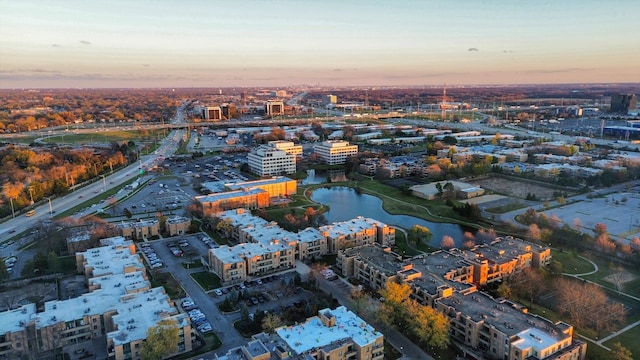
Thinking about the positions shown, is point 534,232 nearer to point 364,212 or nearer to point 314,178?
point 364,212

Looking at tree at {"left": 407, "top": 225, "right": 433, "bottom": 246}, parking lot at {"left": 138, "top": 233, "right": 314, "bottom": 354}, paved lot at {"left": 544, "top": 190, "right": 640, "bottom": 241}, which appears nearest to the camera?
parking lot at {"left": 138, "top": 233, "right": 314, "bottom": 354}

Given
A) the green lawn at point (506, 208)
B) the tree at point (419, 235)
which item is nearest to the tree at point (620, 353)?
the tree at point (419, 235)

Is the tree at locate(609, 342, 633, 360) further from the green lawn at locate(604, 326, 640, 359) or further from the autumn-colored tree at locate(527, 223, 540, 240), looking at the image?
the autumn-colored tree at locate(527, 223, 540, 240)

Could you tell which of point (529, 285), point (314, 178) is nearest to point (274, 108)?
point (314, 178)

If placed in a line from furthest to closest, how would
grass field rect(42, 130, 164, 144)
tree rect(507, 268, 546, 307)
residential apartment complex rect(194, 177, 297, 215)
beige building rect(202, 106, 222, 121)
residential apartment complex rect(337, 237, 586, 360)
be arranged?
beige building rect(202, 106, 222, 121) < grass field rect(42, 130, 164, 144) < residential apartment complex rect(194, 177, 297, 215) < tree rect(507, 268, 546, 307) < residential apartment complex rect(337, 237, 586, 360)

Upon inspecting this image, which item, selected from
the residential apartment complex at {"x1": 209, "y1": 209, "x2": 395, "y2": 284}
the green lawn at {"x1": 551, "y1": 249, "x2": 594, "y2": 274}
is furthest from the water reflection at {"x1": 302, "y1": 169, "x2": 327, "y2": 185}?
the green lawn at {"x1": 551, "y1": 249, "x2": 594, "y2": 274}

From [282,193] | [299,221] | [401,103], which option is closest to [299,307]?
[299,221]
